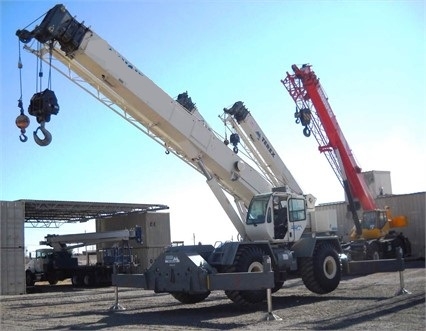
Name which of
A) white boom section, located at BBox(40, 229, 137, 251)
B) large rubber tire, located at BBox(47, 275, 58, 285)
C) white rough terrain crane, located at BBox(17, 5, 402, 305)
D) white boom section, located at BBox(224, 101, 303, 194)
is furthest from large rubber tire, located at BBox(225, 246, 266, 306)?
large rubber tire, located at BBox(47, 275, 58, 285)

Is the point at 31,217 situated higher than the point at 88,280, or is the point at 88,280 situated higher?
the point at 31,217

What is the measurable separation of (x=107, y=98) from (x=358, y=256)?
1624cm

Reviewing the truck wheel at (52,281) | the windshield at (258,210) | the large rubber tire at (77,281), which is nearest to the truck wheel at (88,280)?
the large rubber tire at (77,281)

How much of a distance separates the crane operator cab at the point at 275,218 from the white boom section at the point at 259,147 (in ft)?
15.6

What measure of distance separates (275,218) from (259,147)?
5.50 meters

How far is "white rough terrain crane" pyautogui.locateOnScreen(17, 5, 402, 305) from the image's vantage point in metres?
13.7

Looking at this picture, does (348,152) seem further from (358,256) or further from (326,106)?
(358,256)

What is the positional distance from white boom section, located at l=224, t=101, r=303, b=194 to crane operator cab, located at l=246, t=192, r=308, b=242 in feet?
15.6

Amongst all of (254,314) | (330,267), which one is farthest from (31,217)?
(254,314)

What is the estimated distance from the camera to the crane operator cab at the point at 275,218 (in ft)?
53.1

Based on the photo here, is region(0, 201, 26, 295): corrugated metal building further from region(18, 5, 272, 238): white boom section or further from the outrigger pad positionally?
the outrigger pad

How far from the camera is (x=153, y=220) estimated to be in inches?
1455

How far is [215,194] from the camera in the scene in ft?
58.7

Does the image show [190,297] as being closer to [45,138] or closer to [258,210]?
[258,210]
